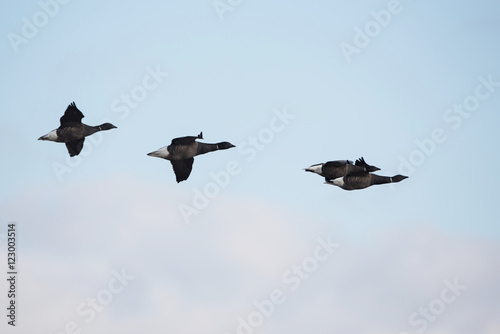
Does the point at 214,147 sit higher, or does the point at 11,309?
the point at 214,147

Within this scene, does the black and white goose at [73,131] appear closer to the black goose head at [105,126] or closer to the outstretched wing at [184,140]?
the black goose head at [105,126]

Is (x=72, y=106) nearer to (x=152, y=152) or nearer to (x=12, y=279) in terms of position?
(x=152, y=152)

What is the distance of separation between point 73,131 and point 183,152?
7.36 meters

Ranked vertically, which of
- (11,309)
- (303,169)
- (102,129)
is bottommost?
(11,309)

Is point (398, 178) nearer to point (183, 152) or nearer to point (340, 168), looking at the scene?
point (340, 168)

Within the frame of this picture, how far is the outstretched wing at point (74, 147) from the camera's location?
3359 inches

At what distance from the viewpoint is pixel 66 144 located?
8550cm

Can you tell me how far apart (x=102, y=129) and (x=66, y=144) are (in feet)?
8.90

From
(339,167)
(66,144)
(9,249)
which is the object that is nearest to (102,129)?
(66,144)

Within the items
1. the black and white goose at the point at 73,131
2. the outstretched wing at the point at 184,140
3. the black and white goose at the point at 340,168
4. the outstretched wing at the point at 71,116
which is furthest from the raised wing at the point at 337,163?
the outstretched wing at the point at 71,116

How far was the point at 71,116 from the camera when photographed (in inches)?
3290

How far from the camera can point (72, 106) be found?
82.8 meters

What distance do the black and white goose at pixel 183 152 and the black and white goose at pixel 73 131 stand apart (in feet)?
13.0

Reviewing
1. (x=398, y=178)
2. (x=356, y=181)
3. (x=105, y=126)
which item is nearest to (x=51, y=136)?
(x=105, y=126)
